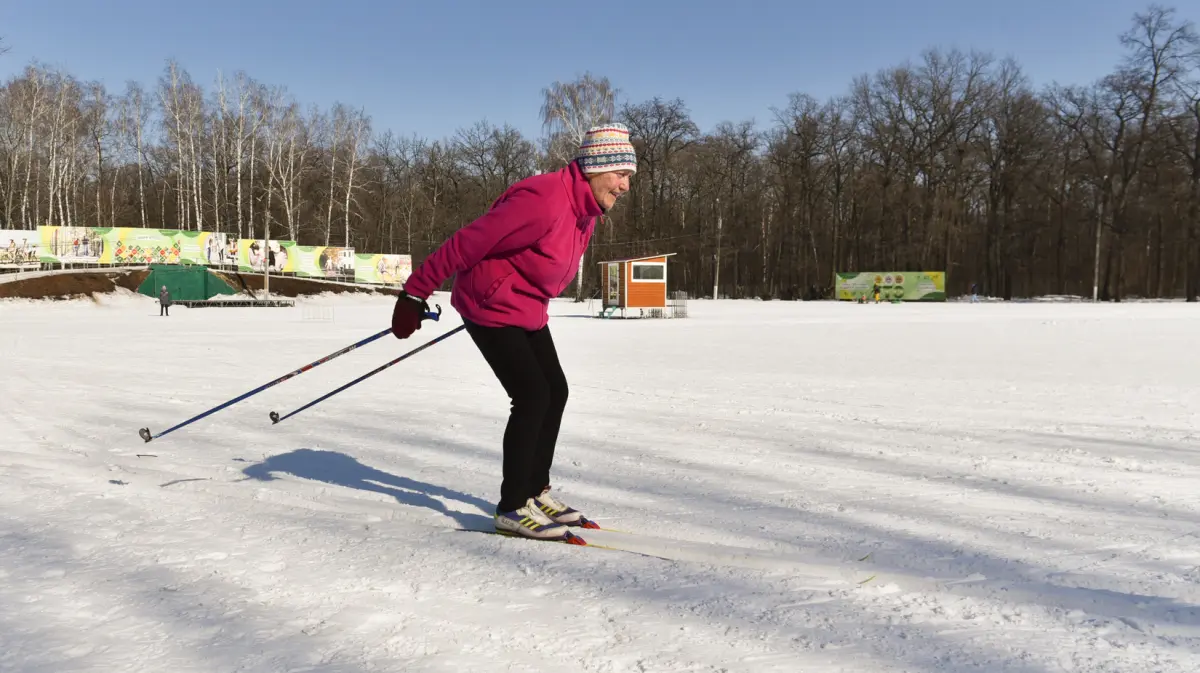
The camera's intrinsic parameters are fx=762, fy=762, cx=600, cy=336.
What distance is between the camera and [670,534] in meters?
2.90

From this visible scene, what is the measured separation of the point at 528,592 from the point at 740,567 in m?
0.67

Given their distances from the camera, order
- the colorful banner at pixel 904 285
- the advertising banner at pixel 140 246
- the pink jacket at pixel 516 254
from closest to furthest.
A: 1. the pink jacket at pixel 516 254
2. the advertising banner at pixel 140 246
3. the colorful banner at pixel 904 285

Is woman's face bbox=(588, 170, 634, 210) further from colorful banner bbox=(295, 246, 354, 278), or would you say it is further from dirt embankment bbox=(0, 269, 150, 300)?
colorful banner bbox=(295, 246, 354, 278)

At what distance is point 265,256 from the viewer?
115 ft

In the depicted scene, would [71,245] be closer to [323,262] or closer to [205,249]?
[205,249]

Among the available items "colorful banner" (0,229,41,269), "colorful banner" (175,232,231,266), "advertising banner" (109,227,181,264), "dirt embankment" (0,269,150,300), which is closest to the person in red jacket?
"dirt embankment" (0,269,150,300)

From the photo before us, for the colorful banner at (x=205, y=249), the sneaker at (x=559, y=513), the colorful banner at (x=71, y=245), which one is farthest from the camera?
the colorful banner at (x=205, y=249)

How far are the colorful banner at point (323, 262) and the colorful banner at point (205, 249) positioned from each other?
330cm

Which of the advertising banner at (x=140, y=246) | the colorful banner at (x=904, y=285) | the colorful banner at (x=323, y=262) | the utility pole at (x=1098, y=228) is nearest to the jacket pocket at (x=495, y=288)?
the advertising banner at (x=140, y=246)

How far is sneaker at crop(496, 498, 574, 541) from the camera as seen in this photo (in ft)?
9.14

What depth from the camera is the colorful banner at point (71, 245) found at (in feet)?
101

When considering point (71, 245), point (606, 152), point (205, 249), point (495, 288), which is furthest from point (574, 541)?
point (205, 249)

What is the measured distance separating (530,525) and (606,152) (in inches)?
55.3

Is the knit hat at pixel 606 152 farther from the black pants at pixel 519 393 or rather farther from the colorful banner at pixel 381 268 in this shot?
the colorful banner at pixel 381 268
